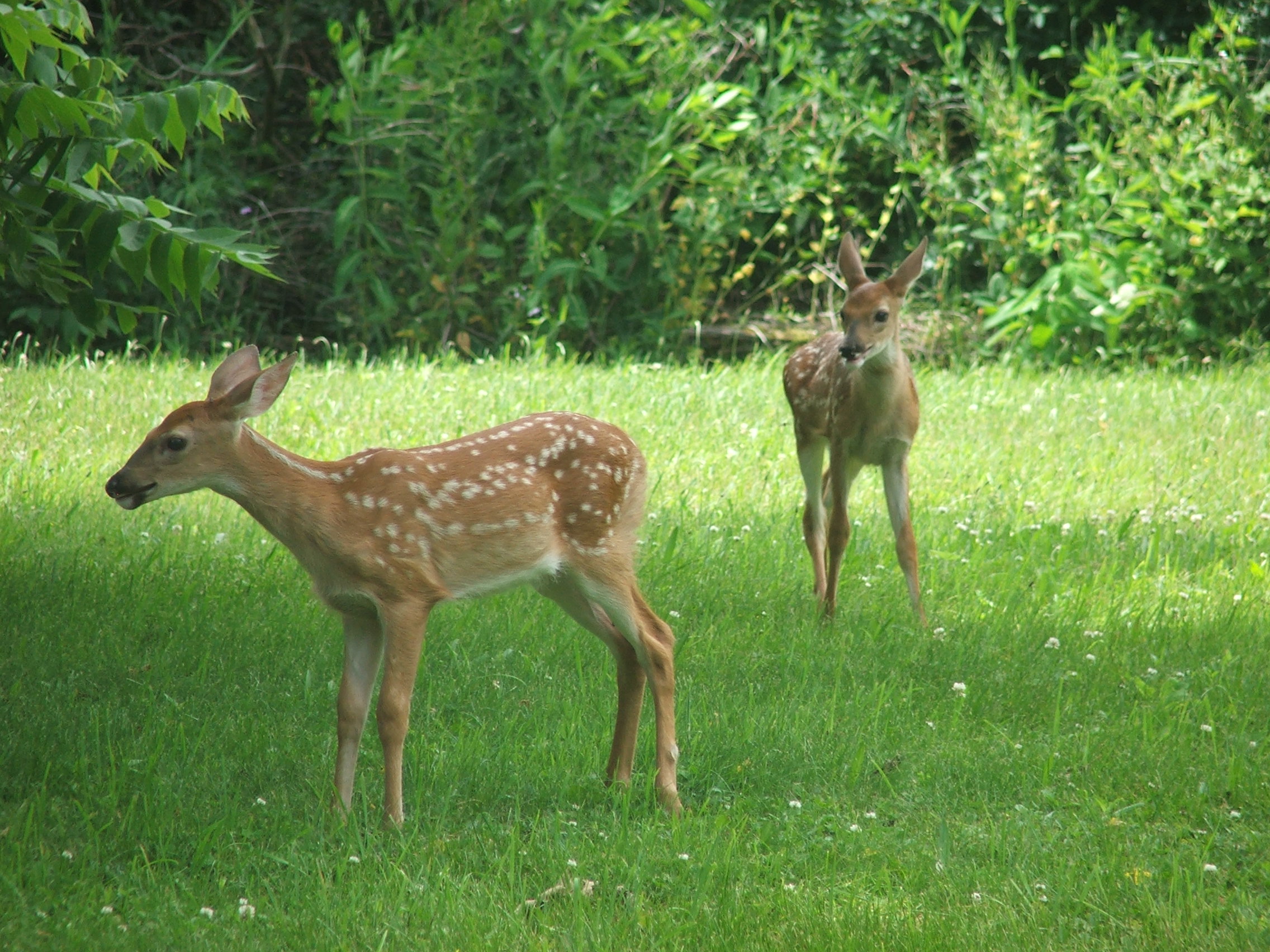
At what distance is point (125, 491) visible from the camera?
3.94 m

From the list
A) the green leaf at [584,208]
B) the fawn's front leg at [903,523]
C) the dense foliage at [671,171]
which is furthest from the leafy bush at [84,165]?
the green leaf at [584,208]

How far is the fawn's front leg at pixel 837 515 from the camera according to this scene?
582cm

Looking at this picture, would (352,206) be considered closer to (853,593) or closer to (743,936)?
(853,593)

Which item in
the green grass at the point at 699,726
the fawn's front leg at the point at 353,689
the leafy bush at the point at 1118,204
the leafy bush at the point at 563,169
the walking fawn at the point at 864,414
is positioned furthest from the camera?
the leafy bush at the point at 1118,204

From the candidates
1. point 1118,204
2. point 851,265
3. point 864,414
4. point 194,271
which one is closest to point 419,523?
point 194,271

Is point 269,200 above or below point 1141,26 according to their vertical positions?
below

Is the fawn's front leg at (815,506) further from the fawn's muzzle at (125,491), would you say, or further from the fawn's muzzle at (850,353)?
the fawn's muzzle at (125,491)

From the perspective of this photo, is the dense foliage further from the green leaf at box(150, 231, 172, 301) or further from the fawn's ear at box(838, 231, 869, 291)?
the green leaf at box(150, 231, 172, 301)

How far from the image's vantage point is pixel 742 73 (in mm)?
11750

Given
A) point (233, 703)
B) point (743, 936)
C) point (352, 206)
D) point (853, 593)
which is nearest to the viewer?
point (743, 936)

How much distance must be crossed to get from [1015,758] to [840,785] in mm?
604

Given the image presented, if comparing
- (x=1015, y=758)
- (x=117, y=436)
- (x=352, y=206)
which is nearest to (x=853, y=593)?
(x=1015, y=758)

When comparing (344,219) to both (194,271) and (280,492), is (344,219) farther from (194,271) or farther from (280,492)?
(280,492)

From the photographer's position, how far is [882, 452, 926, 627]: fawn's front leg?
5.91 metres
